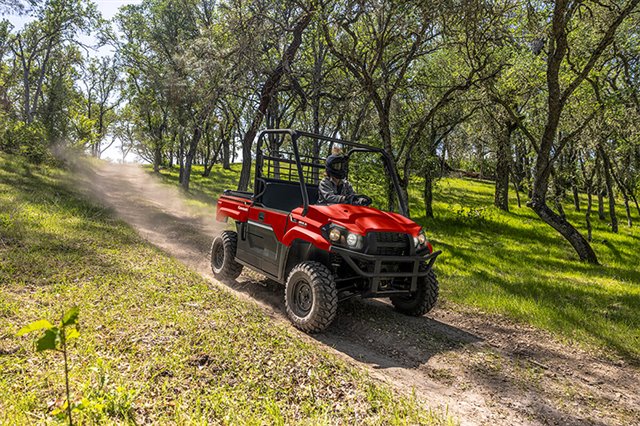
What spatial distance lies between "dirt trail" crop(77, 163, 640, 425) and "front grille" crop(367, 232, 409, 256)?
110 centimetres

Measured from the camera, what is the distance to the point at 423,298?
18.7ft

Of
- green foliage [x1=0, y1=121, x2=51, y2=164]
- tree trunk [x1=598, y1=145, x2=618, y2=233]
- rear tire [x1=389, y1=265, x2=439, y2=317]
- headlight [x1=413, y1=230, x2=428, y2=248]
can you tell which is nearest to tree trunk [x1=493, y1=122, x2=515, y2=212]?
tree trunk [x1=598, y1=145, x2=618, y2=233]

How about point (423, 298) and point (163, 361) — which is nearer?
point (163, 361)

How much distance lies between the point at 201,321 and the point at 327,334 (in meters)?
1.57

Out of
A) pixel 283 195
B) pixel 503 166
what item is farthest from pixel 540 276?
pixel 503 166

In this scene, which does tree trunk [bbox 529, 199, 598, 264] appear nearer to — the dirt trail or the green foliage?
the dirt trail

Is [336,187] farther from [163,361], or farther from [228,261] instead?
[163,361]

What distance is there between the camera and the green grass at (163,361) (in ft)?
9.78

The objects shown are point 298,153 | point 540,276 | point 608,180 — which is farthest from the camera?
point 608,180

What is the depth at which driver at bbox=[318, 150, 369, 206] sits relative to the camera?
566 centimetres

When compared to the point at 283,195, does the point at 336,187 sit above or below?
above

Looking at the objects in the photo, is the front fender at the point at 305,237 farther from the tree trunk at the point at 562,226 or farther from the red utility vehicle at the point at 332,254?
the tree trunk at the point at 562,226

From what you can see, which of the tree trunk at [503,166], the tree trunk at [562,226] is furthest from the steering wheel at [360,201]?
the tree trunk at [503,166]

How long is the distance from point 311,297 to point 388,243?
1192mm
